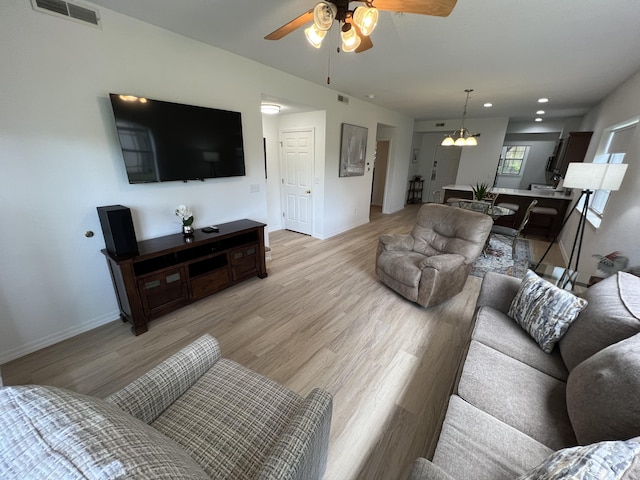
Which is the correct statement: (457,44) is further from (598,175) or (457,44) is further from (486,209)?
(486,209)

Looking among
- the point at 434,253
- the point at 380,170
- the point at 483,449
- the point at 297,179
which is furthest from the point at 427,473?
the point at 380,170

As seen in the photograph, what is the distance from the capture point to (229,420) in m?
1.08

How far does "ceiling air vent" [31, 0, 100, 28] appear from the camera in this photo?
1.72 metres

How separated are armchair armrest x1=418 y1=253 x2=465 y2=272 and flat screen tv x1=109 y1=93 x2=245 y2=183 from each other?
240 cm

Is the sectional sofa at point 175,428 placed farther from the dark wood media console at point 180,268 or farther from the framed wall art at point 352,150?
the framed wall art at point 352,150

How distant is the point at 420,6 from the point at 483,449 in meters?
2.04

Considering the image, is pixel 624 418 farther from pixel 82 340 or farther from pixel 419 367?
pixel 82 340

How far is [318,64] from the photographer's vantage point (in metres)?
2.97

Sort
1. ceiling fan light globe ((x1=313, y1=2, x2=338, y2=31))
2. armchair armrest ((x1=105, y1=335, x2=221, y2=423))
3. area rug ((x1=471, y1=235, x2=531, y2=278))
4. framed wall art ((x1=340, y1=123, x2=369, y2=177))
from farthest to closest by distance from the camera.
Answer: framed wall art ((x1=340, y1=123, x2=369, y2=177)), area rug ((x1=471, y1=235, x2=531, y2=278)), ceiling fan light globe ((x1=313, y1=2, x2=338, y2=31)), armchair armrest ((x1=105, y1=335, x2=221, y2=423))

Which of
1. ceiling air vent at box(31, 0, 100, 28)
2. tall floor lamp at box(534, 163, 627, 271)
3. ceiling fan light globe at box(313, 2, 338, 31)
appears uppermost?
ceiling air vent at box(31, 0, 100, 28)

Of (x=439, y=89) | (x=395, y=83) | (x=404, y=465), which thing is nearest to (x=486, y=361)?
(x=404, y=465)

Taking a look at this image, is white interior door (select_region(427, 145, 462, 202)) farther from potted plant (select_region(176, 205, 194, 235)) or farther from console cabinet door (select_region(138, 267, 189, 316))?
console cabinet door (select_region(138, 267, 189, 316))

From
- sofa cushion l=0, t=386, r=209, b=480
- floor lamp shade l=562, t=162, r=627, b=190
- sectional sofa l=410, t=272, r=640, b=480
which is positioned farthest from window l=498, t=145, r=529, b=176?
sofa cushion l=0, t=386, r=209, b=480

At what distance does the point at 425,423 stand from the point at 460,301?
166 centimetres
